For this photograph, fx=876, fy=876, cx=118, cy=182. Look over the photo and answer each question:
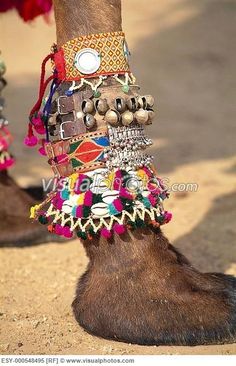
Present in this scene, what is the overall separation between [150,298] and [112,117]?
376 millimetres

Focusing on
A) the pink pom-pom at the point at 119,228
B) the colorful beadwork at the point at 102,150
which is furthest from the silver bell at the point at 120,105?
the pink pom-pom at the point at 119,228

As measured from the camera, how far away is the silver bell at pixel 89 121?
177 cm

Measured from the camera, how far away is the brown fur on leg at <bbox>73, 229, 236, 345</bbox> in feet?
5.75

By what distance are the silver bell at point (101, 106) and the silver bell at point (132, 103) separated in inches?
1.8

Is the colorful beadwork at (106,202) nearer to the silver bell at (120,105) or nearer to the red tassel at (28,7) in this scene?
the silver bell at (120,105)

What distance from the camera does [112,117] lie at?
1.76m

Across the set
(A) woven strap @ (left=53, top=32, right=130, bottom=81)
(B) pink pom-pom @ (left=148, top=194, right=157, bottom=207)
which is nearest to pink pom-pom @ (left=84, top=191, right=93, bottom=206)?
(B) pink pom-pom @ (left=148, top=194, right=157, bottom=207)

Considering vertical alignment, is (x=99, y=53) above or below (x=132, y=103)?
above

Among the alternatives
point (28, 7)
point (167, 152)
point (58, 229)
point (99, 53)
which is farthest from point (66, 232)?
point (167, 152)

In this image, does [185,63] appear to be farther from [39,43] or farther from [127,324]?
[127,324]

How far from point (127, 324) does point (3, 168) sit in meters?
1.08

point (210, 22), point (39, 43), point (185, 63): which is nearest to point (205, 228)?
point (185, 63)

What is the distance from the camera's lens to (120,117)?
5.84 ft

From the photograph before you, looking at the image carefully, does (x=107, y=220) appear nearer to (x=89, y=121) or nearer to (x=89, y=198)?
(x=89, y=198)
